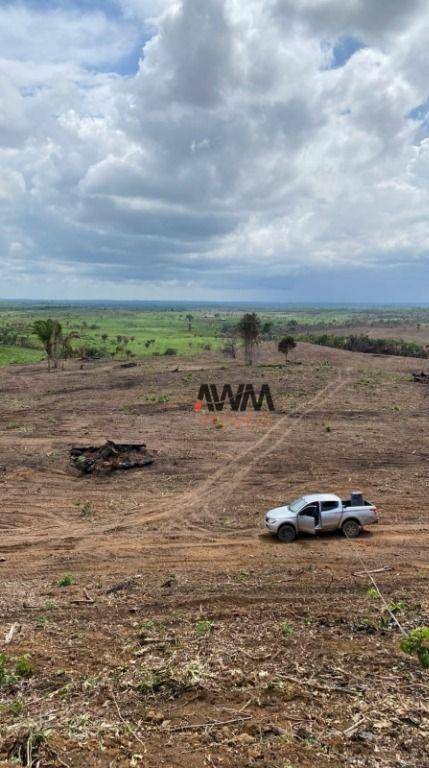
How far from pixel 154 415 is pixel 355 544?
773 inches

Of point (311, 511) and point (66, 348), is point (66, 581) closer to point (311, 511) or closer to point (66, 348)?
point (311, 511)

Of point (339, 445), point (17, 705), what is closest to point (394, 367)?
point (339, 445)

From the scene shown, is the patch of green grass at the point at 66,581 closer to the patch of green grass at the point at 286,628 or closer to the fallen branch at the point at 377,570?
the patch of green grass at the point at 286,628

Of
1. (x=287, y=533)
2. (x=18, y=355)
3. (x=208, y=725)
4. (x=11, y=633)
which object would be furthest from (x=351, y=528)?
(x=18, y=355)

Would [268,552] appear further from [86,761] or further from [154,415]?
[154,415]

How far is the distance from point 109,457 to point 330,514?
11.3 metres

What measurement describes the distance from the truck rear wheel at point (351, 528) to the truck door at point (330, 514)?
0.84 ft

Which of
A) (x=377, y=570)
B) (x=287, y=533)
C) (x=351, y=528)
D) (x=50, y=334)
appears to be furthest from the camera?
(x=50, y=334)

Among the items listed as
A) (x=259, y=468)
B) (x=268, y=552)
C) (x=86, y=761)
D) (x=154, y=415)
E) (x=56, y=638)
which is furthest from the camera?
(x=154, y=415)

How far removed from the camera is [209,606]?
10.5 meters

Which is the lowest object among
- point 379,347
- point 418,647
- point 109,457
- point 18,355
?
point 109,457

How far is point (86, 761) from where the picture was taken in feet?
19.8

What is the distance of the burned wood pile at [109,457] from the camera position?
2203 cm

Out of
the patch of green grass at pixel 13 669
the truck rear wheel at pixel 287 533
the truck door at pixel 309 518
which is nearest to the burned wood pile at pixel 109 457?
the truck rear wheel at pixel 287 533
